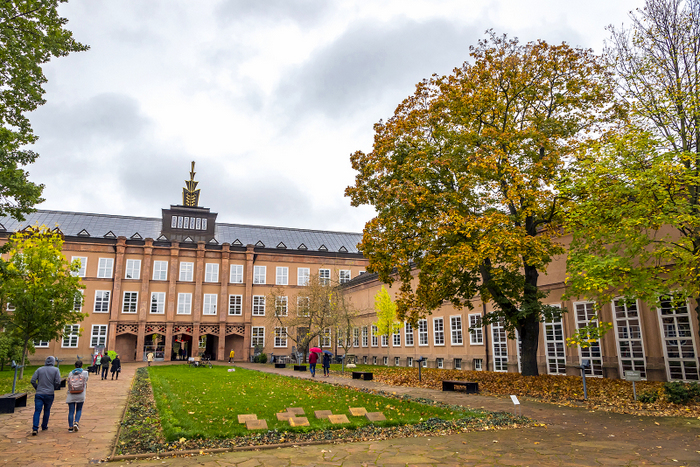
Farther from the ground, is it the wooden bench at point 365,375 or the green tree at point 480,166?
the green tree at point 480,166

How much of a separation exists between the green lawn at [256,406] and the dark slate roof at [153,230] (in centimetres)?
3249

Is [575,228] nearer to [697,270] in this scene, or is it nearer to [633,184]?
[633,184]

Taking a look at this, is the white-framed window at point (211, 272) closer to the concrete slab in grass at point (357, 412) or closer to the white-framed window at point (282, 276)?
the white-framed window at point (282, 276)

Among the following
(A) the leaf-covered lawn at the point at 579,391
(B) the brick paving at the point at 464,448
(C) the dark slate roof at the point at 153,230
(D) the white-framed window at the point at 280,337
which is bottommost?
(B) the brick paving at the point at 464,448

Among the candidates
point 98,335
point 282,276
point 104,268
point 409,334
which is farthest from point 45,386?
point 282,276

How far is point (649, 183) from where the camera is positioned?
13.0m

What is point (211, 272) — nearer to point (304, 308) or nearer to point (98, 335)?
point (98, 335)

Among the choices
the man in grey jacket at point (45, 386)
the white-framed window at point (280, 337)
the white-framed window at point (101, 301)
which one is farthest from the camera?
the white-framed window at point (280, 337)

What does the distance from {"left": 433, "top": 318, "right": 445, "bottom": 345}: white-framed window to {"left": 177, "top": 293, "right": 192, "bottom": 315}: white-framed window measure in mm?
25974

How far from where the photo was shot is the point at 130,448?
883 cm

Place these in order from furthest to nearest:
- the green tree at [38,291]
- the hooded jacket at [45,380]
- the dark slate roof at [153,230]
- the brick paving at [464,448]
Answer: the dark slate roof at [153,230] < the green tree at [38,291] < the hooded jacket at [45,380] < the brick paving at [464,448]

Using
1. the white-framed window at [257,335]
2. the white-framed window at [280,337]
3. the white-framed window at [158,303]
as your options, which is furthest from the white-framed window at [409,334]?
the white-framed window at [158,303]

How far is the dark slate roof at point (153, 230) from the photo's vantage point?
4731 cm

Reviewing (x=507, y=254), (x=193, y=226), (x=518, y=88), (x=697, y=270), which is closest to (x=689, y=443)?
(x=697, y=270)
